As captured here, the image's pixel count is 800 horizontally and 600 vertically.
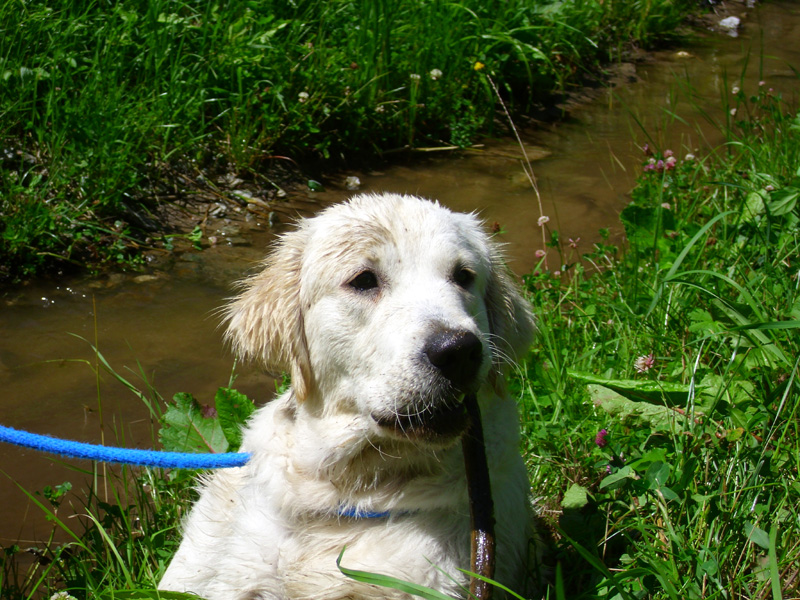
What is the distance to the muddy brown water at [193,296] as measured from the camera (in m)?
4.26

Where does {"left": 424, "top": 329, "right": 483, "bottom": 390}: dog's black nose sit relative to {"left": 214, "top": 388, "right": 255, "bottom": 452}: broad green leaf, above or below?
above

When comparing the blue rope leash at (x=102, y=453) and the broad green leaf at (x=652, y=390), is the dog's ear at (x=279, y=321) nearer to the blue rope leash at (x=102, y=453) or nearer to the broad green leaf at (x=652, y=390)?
the blue rope leash at (x=102, y=453)

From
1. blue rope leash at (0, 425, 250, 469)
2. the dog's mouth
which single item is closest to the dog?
the dog's mouth

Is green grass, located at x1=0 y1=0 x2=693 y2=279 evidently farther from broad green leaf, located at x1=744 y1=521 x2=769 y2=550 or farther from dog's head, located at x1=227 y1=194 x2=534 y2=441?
broad green leaf, located at x1=744 y1=521 x2=769 y2=550

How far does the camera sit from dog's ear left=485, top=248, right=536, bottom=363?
3.07m

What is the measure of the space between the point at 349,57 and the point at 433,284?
456 centimetres

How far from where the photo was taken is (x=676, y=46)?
10047 millimetres

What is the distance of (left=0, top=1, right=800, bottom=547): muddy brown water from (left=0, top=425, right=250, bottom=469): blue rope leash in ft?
2.49

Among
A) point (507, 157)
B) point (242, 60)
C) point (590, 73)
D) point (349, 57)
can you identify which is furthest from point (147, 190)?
point (590, 73)

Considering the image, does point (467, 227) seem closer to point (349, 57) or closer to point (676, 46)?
point (349, 57)

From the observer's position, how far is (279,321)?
9.77 feet

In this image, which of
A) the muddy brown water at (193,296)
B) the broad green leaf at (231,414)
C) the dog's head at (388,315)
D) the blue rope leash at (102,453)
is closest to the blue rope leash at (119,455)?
the blue rope leash at (102,453)

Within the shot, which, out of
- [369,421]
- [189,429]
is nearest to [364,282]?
[369,421]

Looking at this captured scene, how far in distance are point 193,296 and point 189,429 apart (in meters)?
1.82
